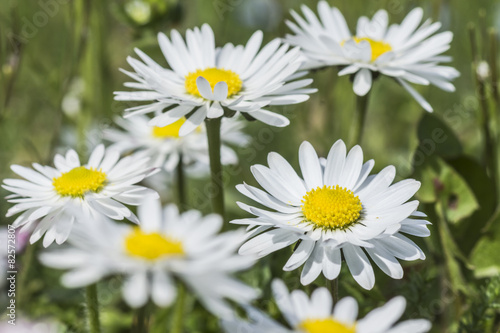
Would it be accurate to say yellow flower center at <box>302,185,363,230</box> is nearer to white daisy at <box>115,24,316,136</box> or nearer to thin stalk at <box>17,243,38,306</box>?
white daisy at <box>115,24,316,136</box>

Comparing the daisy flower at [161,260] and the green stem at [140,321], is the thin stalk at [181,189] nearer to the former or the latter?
the green stem at [140,321]

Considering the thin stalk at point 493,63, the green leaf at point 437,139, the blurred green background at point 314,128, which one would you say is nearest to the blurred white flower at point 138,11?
the blurred green background at point 314,128

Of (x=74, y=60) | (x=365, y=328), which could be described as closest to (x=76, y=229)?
(x=365, y=328)

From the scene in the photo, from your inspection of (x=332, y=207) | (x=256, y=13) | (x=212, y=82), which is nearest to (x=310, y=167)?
(x=332, y=207)

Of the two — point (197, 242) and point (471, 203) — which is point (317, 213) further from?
point (471, 203)

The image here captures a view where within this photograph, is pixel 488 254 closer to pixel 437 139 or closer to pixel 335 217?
pixel 437 139
